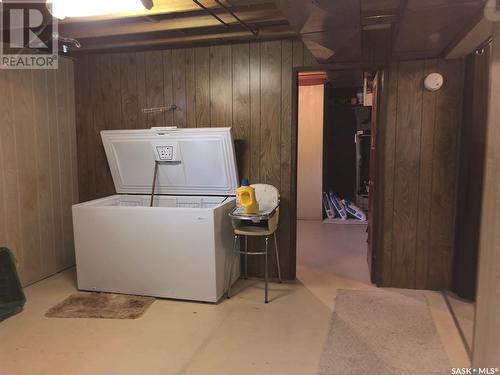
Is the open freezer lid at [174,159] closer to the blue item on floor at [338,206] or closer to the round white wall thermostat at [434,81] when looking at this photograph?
the round white wall thermostat at [434,81]

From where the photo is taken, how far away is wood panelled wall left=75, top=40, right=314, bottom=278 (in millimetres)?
3355

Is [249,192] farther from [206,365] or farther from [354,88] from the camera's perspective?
[354,88]

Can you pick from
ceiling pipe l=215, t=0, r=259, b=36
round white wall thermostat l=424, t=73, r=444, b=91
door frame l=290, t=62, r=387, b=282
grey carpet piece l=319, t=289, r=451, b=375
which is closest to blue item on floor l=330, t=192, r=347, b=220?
door frame l=290, t=62, r=387, b=282

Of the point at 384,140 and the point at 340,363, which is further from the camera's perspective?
the point at 384,140

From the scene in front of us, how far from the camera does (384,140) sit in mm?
3209

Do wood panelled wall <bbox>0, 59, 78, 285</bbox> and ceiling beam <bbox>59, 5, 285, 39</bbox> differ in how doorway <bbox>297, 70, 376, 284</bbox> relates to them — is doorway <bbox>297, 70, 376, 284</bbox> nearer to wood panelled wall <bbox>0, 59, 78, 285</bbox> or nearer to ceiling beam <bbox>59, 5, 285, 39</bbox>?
ceiling beam <bbox>59, 5, 285, 39</bbox>

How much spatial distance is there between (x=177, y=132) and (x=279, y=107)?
914 mm

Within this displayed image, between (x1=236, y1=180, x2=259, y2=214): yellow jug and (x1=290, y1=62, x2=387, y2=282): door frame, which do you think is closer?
(x1=236, y1=180, x2=259, y2=214): yellow jug

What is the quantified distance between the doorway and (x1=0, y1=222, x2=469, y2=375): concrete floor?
4.17 ft

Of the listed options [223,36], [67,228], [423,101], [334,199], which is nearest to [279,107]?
[223,36]

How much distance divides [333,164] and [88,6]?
512 cm

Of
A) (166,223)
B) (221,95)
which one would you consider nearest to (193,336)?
(166,223)

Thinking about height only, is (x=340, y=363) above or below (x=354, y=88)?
below

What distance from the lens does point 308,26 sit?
7.36 feet
